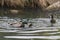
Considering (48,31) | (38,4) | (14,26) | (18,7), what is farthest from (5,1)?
(48,31)

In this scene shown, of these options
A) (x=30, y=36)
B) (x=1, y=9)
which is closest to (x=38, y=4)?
(x=1, y=9)

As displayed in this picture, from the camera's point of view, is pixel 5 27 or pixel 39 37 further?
pixel 5 27

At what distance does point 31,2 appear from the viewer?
19469mm

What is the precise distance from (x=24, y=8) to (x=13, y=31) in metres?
10.0

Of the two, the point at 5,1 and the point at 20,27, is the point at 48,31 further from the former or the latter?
the point at 5,1

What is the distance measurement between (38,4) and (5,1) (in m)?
2.58

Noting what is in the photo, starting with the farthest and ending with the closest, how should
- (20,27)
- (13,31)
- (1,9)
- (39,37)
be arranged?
1. (1,9)
2. (20,27)
3. (13,31)
4. (39,37)

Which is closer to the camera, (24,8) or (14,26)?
(14,26)

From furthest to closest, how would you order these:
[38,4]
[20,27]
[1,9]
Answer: [38,4]
[1,9]
[20,27]

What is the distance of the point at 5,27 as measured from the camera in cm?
1020

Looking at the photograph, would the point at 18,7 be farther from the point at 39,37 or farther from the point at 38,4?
the point at 39,37

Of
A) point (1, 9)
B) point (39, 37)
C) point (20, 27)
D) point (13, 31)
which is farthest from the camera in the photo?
point (1, 9)

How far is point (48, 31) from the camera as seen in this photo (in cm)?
926

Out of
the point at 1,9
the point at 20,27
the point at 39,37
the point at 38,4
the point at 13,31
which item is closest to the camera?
the point at 39,37
